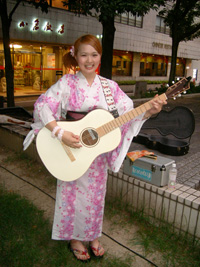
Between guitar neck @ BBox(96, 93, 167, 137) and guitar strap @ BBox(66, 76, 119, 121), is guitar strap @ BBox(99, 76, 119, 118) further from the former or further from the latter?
guitar neck @ BBox(96, 93, 167, 137)

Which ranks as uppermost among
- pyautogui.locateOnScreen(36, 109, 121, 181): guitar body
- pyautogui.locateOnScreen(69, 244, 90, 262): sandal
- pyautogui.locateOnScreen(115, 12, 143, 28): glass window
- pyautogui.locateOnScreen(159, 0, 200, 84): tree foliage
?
pyautogui.locateOnScreen(115, 12, 143, 28): glass window

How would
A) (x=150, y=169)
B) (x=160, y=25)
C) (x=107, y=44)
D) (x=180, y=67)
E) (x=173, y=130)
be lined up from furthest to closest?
(x=180, y=67)
(x=160, y=25)
(x=107, y=44)
(x=173, y=130)
(x=150, y=169)

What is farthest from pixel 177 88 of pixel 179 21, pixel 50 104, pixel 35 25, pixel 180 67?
pixel 180 67

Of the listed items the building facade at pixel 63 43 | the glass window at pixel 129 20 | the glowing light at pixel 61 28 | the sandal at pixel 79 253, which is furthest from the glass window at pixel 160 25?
the sandal at pixel 79 253

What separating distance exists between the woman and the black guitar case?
2630mm

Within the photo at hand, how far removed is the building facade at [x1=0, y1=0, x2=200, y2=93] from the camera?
1401 cm

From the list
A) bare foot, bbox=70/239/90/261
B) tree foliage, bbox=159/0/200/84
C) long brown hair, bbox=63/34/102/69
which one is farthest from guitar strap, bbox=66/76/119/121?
tree foliage, bbox=159/0/200/84

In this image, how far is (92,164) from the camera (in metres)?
2.37

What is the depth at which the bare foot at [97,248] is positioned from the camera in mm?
2509

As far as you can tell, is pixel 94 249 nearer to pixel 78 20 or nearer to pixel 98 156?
pixel 98 156

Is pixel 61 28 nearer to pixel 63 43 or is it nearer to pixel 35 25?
pixel 63 43

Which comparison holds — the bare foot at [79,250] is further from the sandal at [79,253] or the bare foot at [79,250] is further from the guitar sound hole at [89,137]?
the guitar sound hole at [89,137]

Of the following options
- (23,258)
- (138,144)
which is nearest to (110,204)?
(23,258)

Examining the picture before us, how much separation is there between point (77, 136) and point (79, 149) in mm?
173
